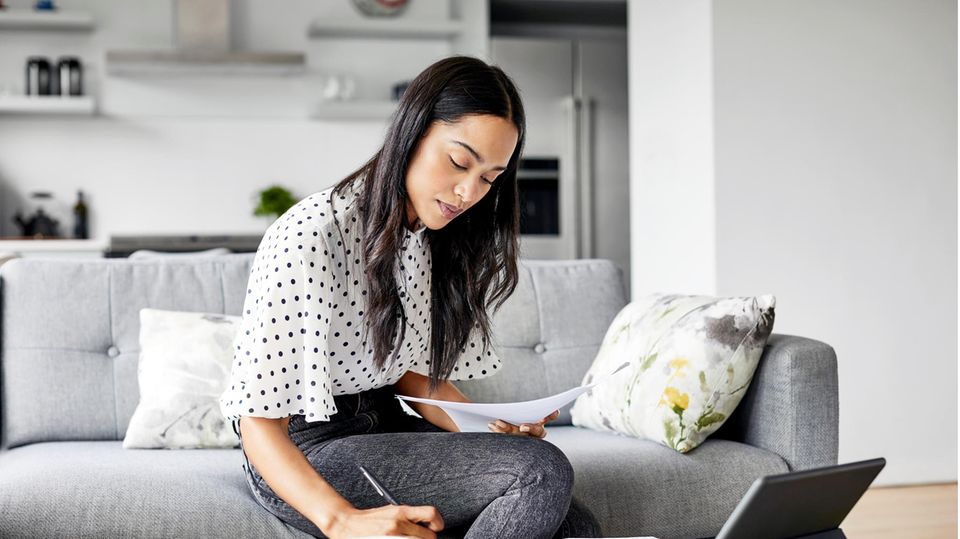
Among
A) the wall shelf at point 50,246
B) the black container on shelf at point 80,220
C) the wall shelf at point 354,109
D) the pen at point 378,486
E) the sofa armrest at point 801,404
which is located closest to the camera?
the pen at point 378,486

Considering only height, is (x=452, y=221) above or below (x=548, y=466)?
above

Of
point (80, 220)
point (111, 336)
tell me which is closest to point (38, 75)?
point (80, 220)

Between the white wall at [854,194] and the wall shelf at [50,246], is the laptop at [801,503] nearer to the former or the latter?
the white wall at [854,194]

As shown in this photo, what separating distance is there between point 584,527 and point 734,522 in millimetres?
551

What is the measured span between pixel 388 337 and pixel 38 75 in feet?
15.7

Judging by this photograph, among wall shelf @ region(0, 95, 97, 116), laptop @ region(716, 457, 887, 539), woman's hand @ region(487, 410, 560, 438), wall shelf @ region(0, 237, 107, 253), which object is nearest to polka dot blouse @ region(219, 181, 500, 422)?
woman's hand @ region(487, 410, 560, 438)

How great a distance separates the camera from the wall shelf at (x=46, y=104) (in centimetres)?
561

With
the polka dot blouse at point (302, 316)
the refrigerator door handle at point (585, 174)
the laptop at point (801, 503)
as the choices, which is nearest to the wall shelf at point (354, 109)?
the refrigerator door handle at point (585, 174)

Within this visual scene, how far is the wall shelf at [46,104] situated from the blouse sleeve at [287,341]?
4.63 metres

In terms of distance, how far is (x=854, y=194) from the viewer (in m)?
3.86

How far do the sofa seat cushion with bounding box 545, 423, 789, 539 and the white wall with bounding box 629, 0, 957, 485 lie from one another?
167cm

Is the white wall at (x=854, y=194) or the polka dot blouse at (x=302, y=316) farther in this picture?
the white wall at (x=854, y=194)

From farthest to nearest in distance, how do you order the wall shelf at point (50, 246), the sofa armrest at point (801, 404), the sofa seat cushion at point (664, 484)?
the wall shelf at point (50, 246) < the sofa armrest at point (801, 404) < the sofa seat cushion at point (664, 484)

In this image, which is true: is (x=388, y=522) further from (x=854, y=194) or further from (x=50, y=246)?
(x=50, y=246)
